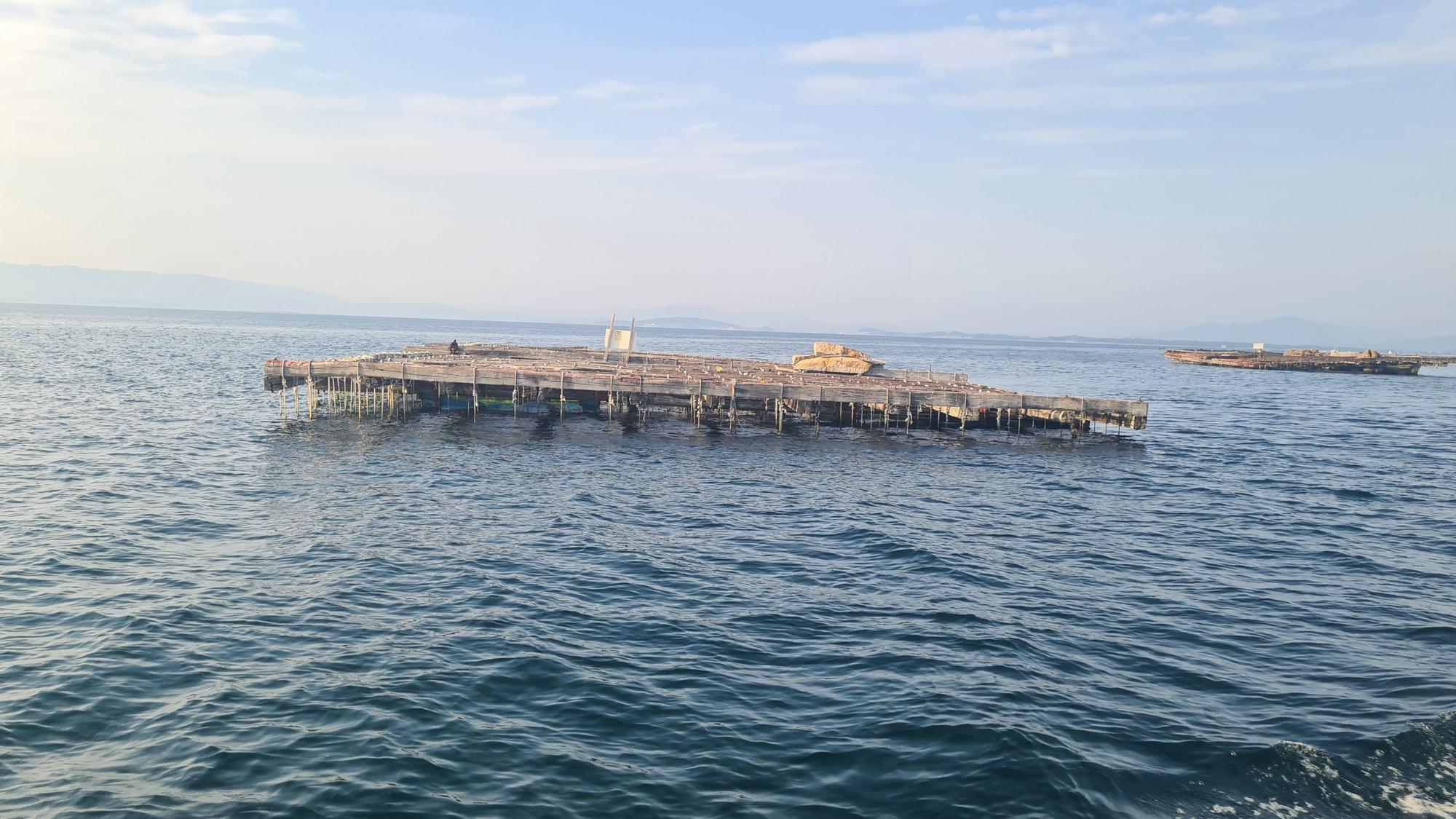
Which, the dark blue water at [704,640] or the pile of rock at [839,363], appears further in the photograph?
A: the pile of rock at [839,363]

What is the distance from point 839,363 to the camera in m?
50.5

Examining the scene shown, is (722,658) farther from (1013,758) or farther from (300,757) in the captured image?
(300,757)

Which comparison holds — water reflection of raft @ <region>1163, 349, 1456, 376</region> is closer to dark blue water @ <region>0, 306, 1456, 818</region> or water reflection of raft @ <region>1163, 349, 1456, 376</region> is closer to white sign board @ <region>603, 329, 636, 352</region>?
dark blue water @ <region>0, 306, 1456, 818</region>

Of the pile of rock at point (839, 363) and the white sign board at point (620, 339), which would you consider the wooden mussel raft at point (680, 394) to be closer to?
the pile of rock at point (839, 363)

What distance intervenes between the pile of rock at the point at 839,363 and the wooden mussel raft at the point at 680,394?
8.8 inches

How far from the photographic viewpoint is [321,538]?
20.1 metres

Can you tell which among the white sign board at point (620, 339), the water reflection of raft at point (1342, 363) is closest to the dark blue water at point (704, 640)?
the white sign board at point (620, 339)

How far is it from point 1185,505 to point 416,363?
3261cm

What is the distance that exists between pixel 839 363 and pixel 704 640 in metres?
37.0

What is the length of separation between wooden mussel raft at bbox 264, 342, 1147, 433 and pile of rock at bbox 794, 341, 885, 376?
0.74 ft

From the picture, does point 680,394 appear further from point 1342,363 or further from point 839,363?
point 1342,363

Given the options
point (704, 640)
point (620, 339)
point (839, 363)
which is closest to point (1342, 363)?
point (839, 363)

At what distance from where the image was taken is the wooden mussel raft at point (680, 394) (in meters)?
39.2

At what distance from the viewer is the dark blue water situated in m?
10.4
